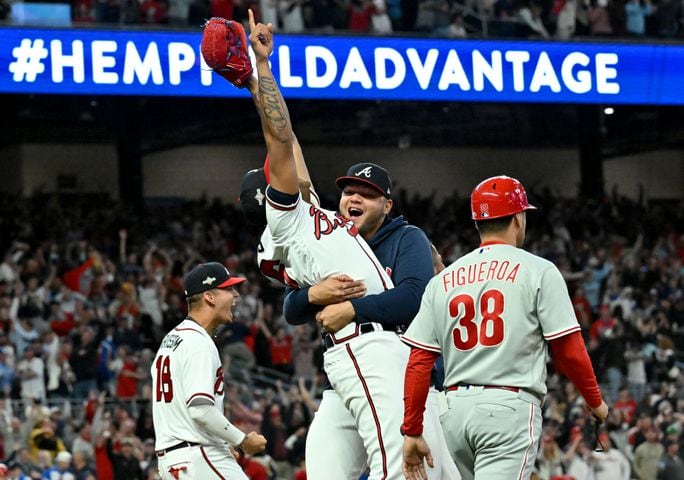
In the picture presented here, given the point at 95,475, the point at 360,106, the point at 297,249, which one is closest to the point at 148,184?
the point at 360,106

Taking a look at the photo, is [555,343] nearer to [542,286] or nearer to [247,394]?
[542,286]

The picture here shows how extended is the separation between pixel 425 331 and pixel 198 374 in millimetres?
1890

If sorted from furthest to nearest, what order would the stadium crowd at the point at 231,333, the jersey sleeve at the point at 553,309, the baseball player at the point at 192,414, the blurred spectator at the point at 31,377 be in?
1. the blurred spectator at the point at 31,377
2. the stadium crowd at the point at 231,333
3. the baseball player at the point at 192,414
4. the jersey sleeve at the point at 553,309

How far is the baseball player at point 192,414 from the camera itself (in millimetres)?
6465

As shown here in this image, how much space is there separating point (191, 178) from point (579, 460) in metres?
13.8

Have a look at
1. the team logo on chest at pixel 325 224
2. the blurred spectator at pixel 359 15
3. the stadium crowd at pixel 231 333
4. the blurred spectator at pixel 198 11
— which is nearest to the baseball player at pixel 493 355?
the team logo on chest at pixel 325 224

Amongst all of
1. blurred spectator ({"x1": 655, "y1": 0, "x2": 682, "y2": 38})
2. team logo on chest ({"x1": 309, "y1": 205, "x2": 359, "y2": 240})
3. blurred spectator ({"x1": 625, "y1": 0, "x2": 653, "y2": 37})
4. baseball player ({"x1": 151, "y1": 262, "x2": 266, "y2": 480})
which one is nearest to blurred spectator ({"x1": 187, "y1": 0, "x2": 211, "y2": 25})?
blurred spectator ({"x1": 625, "y1": 0, "x2": 653, "y2": 37})

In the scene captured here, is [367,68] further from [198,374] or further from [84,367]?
[198,374]

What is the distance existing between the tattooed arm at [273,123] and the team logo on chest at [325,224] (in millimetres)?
241

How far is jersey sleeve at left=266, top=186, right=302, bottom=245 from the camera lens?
16.6ft

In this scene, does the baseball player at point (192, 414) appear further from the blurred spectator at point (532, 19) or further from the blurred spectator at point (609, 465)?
the blurred spectator at point (532, 19)

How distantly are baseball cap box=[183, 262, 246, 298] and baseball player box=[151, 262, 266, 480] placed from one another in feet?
0.61

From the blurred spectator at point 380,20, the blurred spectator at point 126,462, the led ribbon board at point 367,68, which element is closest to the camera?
the blurred spectator at point 126,462

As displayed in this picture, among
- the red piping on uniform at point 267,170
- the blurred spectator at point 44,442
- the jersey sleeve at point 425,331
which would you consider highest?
the red piping on uniform at point 267,170
